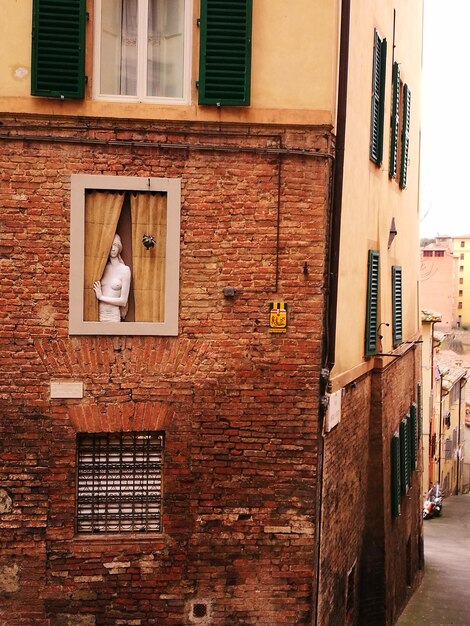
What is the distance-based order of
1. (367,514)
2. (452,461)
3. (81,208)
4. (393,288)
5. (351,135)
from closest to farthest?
(81,208) → (351,135) → (367,514) → (393,288) → (452,461)

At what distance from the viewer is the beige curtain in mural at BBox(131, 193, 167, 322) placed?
32.4 ft

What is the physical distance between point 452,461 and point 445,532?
1568 centimetres

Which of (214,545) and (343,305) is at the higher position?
(343,305)

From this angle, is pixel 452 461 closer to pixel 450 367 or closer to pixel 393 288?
pixel 450 367

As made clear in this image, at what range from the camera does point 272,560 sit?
10.1 meters

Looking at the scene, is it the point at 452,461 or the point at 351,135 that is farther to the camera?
the point at 452,461

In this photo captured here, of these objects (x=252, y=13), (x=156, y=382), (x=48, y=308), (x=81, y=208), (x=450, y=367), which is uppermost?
(x=252, y=13)

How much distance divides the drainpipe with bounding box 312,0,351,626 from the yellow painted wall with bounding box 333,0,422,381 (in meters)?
0.57

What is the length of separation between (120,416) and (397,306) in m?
7.62

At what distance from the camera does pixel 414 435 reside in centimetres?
1862

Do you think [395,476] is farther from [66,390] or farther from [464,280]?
[464,280]

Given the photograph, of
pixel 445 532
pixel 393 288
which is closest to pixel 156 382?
pixel 393 288

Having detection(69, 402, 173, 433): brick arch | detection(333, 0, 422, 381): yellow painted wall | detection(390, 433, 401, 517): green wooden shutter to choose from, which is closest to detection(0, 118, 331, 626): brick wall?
detection(69, 402, 173, 433): brick arch

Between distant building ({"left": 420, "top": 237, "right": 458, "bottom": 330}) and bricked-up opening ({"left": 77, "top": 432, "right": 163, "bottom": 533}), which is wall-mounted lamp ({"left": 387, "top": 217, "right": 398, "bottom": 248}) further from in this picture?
distant building ({"left": 420, "top": 237, "right": 458, "bottom": 330})
